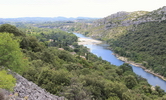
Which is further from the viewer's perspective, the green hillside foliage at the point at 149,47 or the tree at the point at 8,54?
the green hillside foliage at the point at 149,47

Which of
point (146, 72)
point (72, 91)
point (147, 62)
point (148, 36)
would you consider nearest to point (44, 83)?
point (72, 91)

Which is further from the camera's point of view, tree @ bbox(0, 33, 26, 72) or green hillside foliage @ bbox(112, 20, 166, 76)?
green hillside foliage @ bbox(112, 20, 166, 76)

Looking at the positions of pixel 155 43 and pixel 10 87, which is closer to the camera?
pixel 10 87

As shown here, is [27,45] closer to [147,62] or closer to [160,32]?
[147,62]

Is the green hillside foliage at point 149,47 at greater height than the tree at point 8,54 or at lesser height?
lesser

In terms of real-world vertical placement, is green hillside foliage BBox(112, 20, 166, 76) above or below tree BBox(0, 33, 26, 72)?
below

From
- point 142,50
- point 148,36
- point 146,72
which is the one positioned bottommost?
point 146,72

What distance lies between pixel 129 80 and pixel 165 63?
5566 cm

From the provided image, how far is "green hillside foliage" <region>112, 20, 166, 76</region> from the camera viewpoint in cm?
8779

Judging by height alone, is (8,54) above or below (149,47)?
above

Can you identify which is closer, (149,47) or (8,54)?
(8,54)

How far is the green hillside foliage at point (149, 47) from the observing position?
3456 inches

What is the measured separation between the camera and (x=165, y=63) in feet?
282

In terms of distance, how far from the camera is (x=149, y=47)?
113m
